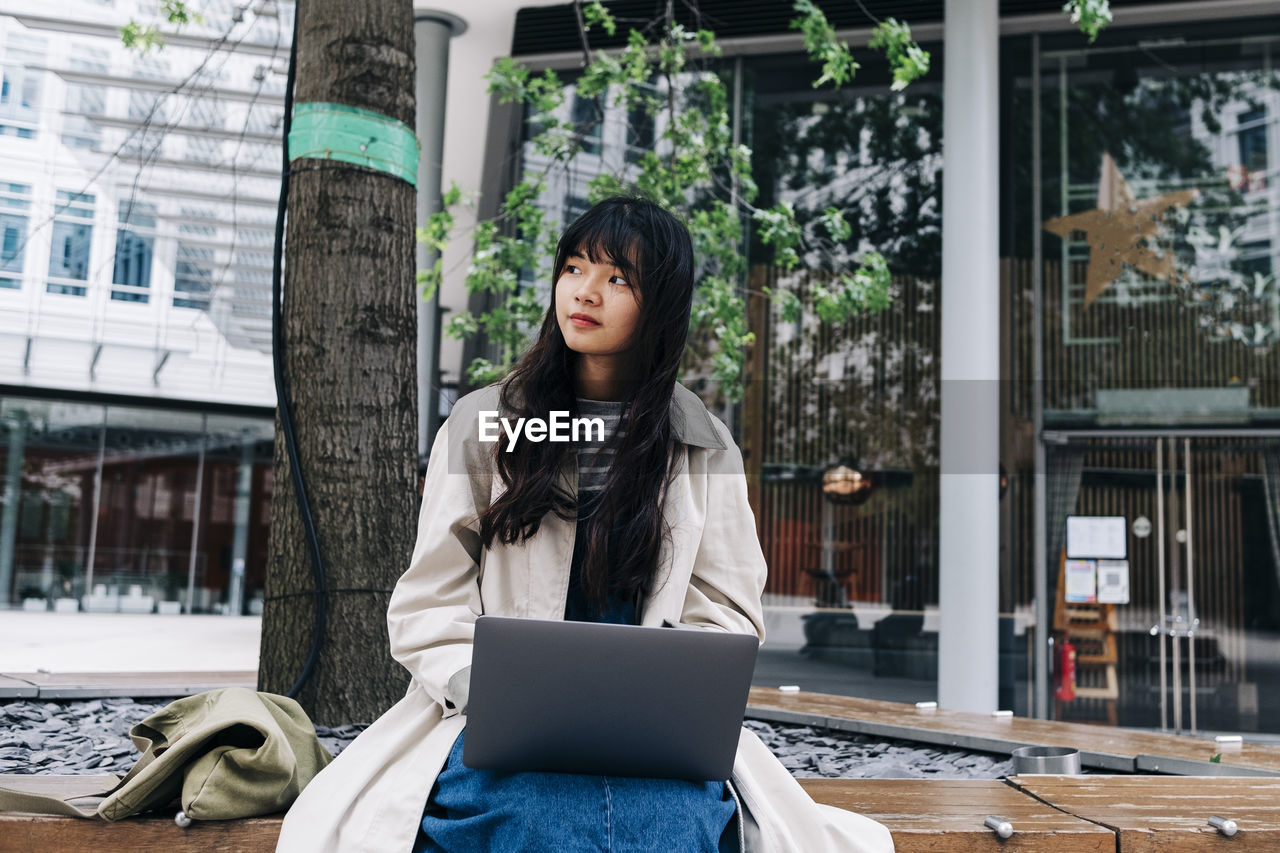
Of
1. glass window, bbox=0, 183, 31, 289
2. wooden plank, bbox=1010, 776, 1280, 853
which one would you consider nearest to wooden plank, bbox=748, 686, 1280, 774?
wooden plank, bbox=1010, 776, 1280, 853

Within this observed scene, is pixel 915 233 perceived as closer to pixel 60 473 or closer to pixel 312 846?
pixel 312 846

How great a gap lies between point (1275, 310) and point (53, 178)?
1290 centimetres

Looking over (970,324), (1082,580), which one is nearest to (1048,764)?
(970,324)

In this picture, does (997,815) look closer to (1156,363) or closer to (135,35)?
(135,35)

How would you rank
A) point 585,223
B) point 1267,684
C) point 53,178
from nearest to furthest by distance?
point 585,223 < point 1267,684 < point 53,178

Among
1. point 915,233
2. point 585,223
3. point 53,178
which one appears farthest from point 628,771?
point 53,178

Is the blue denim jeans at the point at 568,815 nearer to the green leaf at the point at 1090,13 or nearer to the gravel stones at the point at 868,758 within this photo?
the gravel stones at the point at 868,758

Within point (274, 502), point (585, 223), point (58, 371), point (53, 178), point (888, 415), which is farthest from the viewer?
point (58, 371)

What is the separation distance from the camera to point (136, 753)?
2973 millimetres

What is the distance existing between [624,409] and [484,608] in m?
0.46

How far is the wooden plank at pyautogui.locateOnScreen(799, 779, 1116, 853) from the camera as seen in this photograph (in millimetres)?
1913

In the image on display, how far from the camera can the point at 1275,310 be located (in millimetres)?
9078

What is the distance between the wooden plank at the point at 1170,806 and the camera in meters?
1.97

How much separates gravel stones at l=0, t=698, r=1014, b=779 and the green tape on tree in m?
1.59
